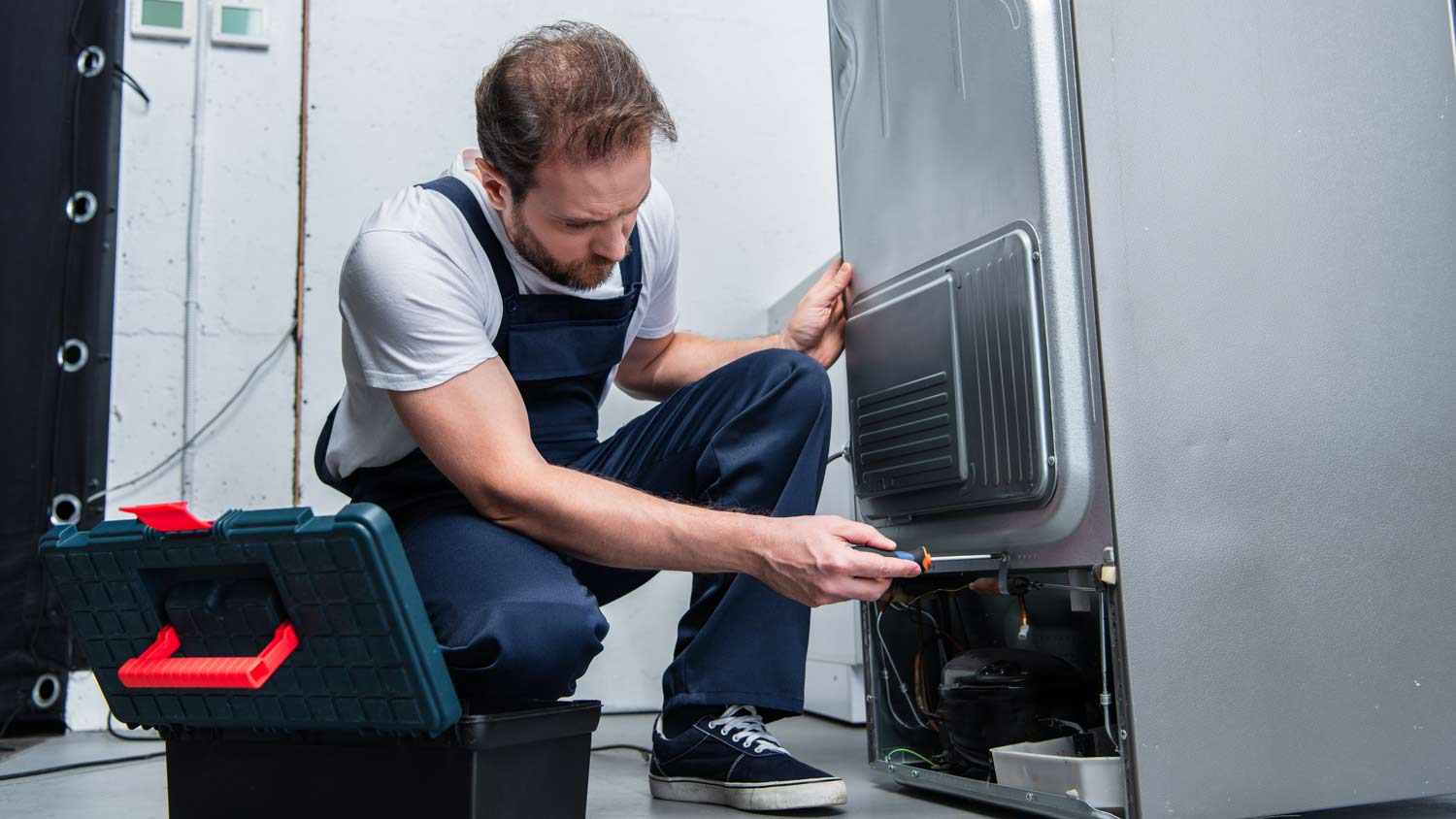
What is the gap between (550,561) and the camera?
3.61 feet

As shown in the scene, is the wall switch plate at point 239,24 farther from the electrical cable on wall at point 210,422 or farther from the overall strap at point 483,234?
the overall strap at point 483,234

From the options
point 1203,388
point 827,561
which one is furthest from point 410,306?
point 1203,388

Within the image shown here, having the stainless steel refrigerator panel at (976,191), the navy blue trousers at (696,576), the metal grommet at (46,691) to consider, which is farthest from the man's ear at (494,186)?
the metal grommet at (46,691)

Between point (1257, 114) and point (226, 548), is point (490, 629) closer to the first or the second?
point (226, 548)

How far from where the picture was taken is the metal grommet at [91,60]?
7.18ft

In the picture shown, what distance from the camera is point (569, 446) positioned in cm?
132

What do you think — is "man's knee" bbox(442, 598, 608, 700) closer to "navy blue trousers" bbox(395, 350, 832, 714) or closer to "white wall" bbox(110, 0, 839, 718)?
"navy blue trousers" bbox(395, 350, 832, 714)

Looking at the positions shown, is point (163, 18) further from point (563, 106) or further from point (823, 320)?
point (823, 320)

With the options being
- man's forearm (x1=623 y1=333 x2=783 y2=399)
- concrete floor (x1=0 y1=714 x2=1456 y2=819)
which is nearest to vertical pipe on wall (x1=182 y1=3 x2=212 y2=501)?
concrete floor (x1=0 y1=714 x2=1456 y2=819)

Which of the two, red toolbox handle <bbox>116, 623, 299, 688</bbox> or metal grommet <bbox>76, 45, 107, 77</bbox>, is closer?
red toolbox handle <bbox>116, 623, 299, 688</bbox>

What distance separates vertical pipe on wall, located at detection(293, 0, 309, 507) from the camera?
2.22 meters

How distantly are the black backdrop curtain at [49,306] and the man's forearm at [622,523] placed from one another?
142 centimetres

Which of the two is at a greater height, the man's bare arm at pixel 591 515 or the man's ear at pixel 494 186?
the man's ear at pixel 494 186

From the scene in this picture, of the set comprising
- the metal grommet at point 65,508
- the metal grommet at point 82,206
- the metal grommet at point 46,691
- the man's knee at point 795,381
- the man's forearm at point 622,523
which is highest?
the metal grommet at point 82,206
